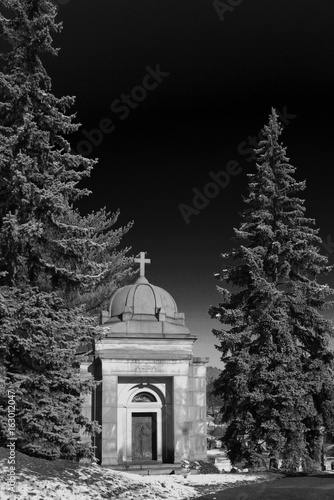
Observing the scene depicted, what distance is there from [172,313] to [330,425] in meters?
6.71

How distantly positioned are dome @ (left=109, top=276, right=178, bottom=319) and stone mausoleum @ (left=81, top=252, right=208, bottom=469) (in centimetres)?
32

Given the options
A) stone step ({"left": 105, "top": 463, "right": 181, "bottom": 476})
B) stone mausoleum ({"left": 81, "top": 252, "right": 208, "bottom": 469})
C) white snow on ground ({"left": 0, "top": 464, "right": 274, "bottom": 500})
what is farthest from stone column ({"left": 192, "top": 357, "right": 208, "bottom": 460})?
white snow on ground ({"left": 0, "top": 464, "right": 274, "bottom": 500})

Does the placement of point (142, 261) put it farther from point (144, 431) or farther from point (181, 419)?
point (144, 431)

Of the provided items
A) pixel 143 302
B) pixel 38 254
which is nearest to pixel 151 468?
pixel 143 302

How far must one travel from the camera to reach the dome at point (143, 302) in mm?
20344

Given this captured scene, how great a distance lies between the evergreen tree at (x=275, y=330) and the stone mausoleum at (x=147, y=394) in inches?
68.4

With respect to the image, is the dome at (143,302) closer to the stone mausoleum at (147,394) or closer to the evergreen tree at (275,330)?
the stone mausoleum at (147,394)

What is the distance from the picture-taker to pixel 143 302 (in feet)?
67.2

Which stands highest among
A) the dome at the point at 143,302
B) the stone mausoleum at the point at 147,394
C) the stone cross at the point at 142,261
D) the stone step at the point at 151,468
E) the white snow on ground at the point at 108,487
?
the stone cross at the point at 142,261

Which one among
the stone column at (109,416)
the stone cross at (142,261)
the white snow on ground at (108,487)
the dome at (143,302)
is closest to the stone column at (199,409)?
the dome at (143,302)

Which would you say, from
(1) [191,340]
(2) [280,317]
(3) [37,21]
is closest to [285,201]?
(2) [280,317]

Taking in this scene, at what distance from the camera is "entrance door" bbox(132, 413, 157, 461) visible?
62.3ft

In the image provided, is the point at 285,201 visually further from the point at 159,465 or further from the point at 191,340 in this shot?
the point at 159,465

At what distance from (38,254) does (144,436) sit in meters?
9.39
